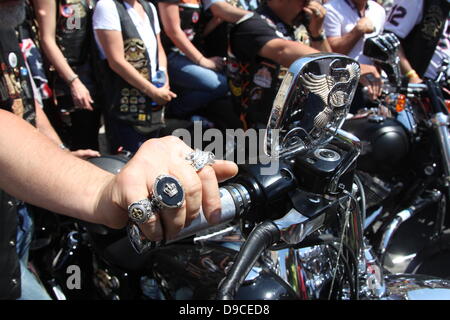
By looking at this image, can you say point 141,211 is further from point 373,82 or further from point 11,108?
point 373,82

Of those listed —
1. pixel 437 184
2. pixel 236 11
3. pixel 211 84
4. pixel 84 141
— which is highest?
pixel 236 11

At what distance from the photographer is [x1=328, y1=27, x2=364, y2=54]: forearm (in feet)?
9.67

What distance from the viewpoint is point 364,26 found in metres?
2.90

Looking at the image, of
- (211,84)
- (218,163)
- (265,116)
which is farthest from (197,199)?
(211,84)

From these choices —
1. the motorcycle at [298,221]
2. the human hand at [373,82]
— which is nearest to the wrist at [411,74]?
the human hand at [373,82]

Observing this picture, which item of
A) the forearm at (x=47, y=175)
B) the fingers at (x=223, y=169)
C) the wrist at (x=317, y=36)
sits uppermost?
the fingers at (x=223, y=169)

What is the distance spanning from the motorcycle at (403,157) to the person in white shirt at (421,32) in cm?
71

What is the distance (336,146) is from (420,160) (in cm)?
182

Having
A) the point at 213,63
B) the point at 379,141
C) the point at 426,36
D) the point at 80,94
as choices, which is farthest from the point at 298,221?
the point at 426,36

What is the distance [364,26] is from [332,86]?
7.22 ft

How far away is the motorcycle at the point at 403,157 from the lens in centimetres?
217

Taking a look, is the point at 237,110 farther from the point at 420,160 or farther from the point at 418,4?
the point at 418,4

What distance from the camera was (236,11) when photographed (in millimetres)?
3115

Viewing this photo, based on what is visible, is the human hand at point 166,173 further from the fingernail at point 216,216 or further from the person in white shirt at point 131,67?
the person in white shirt at point 131,67
